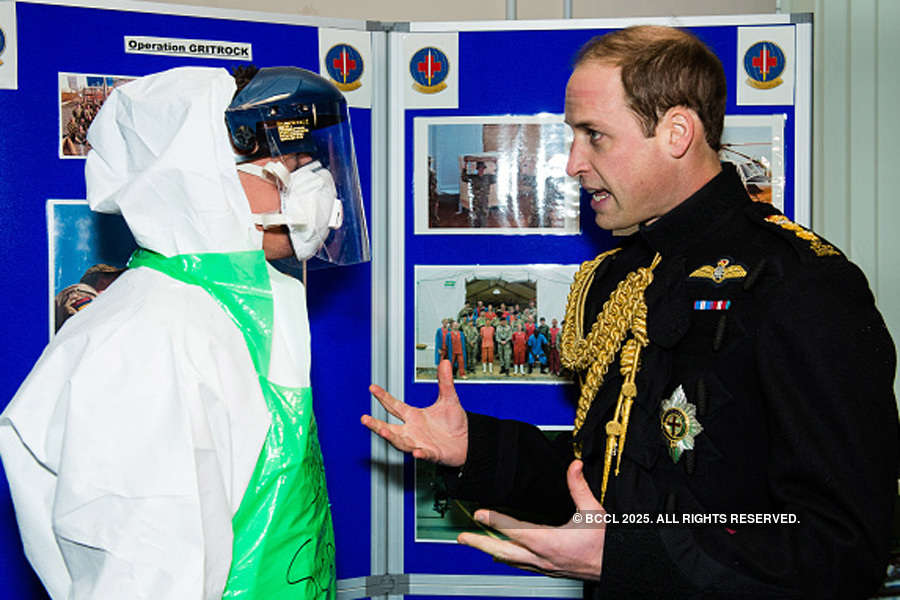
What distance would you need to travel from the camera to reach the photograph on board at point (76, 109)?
5.70ft

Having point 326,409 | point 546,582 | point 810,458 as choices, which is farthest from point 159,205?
point 546,582

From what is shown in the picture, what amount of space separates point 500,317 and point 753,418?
86 cm

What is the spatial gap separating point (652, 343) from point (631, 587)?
42 centimetres

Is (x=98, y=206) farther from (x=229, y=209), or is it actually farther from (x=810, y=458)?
(x=810, y=458)

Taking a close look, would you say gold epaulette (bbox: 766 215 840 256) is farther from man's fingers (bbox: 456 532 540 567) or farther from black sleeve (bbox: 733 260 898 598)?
man's fingers (bbox: 456 532 540 567)

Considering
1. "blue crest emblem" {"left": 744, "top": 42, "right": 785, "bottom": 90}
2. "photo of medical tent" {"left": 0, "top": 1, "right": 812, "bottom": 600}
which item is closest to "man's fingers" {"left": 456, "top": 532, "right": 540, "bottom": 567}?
"photo of medical tent" {"left": 0, "top": 1, "right": 812, "bottom": 600}

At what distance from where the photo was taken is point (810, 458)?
1.09 meters

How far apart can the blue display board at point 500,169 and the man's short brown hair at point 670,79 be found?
0.54m

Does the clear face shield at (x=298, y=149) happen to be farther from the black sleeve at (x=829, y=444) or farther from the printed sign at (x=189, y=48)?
the black sleeve at (x=829, y=444)

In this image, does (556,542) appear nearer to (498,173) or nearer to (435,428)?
(435,428)

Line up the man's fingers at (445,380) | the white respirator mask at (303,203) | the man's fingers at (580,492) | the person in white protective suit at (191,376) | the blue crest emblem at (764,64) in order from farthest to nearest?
1. the blue crest emblem at (764,64)
2. the man's fingers at (445,380)
3. the white respirator mask at (303,203)
4. the man's fingers at (580,492)
5. the person in white protective suit at (191,376)

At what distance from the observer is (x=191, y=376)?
1108mm

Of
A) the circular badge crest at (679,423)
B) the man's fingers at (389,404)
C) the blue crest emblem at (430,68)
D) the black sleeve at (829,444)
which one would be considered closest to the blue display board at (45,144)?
the blue crest emblem at (430,68)

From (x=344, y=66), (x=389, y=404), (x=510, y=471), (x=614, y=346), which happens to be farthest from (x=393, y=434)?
(x=344, y=66)
